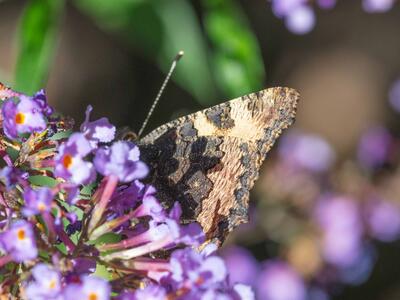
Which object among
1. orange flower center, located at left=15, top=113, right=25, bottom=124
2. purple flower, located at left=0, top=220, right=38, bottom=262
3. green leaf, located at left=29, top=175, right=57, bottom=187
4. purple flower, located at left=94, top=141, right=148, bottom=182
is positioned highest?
orange flower center, located at left=15, top=113, right=25, bottom=124

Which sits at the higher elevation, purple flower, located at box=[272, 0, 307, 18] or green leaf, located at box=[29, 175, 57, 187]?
purple flower, located at box=[272, 0, 307, 18]

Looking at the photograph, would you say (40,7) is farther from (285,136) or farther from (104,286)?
(285,136)

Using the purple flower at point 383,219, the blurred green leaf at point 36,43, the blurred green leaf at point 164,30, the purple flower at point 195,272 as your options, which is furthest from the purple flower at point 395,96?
the purple flower at point 195,272

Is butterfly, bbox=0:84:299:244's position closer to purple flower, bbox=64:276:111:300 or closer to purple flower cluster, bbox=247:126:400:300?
purple flower, bbox=64:276:111:300

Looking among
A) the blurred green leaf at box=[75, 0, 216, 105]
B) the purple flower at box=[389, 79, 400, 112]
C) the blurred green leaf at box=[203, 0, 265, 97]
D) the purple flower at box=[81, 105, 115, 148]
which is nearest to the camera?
the purple flower at box=[81, 105, 115, 148]

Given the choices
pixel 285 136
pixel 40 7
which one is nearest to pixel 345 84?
pixel 285 136

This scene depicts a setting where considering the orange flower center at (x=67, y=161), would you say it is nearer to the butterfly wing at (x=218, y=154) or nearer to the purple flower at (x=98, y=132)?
the purple flower at (x=98, y=132)

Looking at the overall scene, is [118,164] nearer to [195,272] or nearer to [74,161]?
[74,161]

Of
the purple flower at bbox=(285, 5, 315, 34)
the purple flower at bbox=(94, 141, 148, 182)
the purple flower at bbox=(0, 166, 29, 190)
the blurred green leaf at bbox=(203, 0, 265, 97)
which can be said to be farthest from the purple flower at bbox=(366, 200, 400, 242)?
the purple flower at bbox=(0, 166, 29, 190)
